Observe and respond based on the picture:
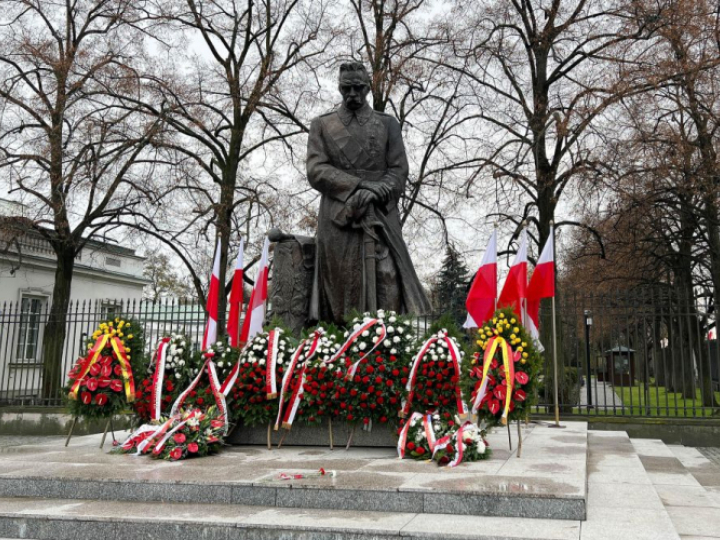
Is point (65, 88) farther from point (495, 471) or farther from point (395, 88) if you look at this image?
point (495, 471)

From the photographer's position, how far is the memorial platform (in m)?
4.28

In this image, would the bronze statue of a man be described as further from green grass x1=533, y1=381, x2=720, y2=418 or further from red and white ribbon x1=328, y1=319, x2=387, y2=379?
green grass x1=533, y1=381, x2=720, y2=418

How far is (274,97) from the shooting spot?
1783 centimetres

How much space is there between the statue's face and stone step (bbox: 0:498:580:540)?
4.66 meters

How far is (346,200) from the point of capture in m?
7.51

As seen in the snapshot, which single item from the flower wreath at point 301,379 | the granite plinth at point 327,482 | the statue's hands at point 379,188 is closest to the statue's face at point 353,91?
the statue's hands at point 379,188

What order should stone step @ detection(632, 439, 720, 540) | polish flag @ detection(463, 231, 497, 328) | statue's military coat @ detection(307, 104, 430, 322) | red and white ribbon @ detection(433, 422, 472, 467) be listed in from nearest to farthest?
stone step @ detection(632, 439, 720, 540) < red and white ribbon @ detection(433, 422, 472, 467) < statue's military coat @ detection(307, 104, 430, 322) < polish flag @ detection(463, 231, 497, 328)

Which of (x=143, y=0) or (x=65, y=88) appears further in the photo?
(x=143, y=0)

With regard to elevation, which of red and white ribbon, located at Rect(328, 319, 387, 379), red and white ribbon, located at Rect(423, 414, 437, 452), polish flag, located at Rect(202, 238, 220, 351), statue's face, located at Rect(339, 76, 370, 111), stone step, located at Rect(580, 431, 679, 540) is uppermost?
statue's face, located at Rect(339, 76, 370, 111)

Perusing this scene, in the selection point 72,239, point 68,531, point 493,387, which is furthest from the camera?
point 72,239

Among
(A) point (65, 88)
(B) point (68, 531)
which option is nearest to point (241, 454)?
(B) point (68, 531)

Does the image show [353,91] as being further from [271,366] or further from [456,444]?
[456,444]

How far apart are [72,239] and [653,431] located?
44.3ft

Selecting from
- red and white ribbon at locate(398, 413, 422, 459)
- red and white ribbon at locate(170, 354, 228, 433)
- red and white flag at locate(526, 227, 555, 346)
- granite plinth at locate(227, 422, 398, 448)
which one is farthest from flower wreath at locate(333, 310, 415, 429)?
red and white flag at locate(526, 227, 555, 346)
